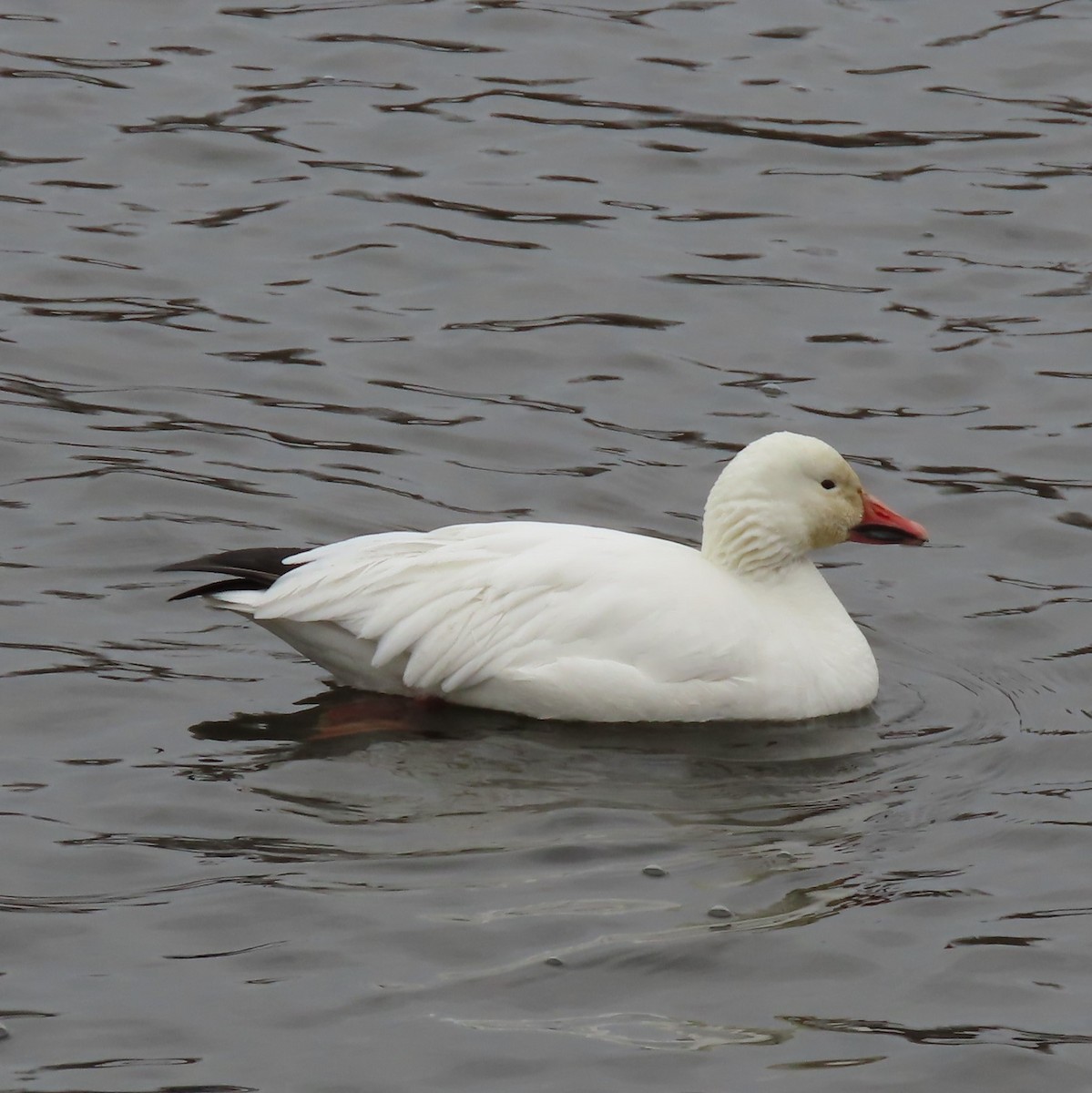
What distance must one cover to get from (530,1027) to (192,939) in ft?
3.58

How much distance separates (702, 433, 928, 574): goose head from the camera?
28.9 ft

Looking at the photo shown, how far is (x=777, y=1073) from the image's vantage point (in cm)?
604

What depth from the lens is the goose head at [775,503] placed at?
8.80m

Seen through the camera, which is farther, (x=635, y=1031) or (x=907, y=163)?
(x=907, y=163)

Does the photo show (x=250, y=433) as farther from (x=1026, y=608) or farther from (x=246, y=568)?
(x=1026, y=608)

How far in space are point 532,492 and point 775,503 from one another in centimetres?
200

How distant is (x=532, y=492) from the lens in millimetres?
10570

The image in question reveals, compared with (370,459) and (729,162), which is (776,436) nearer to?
(370,459)

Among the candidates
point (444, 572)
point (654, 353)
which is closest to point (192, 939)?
point (444, 572)

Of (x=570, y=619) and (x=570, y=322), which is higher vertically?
(x=570, y=322)

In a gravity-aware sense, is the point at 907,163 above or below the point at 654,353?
above

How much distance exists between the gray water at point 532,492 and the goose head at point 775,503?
2.45 ft

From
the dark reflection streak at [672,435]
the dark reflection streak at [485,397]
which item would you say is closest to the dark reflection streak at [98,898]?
Answer: the dark reflection streak at [672,435]

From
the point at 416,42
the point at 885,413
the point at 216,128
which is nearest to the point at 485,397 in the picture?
the point at 885,413
